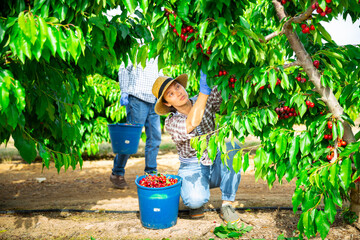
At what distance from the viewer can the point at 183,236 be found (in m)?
2.48

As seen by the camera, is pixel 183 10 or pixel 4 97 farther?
pixel 183 10

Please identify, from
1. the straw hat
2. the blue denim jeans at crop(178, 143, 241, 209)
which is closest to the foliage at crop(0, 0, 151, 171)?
the straw hat

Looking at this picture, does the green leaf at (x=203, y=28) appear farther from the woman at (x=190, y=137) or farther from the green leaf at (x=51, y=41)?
the woman at (x=190, y=137)

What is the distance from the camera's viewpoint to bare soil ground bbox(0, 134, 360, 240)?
8.30 feet

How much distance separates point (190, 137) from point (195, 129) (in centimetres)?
8

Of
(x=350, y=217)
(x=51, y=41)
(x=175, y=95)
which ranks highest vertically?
(x=51, y=41)

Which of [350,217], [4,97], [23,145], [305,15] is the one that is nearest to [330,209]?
[350,217]

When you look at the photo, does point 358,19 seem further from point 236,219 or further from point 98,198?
point 98,198

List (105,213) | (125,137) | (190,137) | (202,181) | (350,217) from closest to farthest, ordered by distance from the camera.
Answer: (350,217), (190,137), (202,181), (105,213), (125,137)

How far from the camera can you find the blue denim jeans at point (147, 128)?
4051 millimetres

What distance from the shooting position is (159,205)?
2.57 metres

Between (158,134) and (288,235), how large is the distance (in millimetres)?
2231

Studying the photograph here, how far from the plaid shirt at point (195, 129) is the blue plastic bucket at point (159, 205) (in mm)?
302

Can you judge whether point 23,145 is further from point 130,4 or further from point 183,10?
point 183,10
